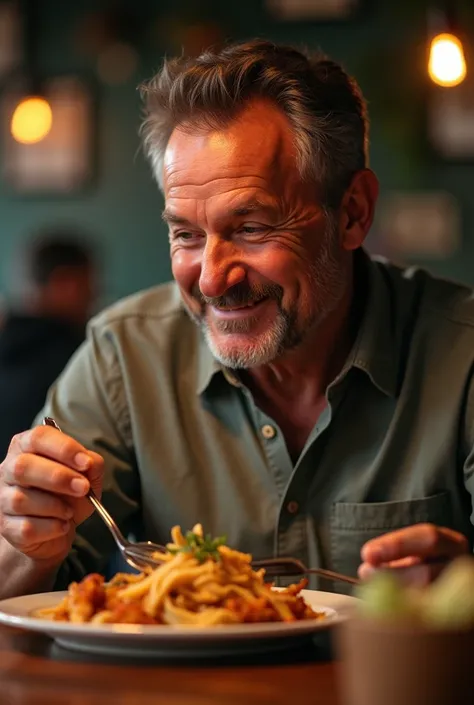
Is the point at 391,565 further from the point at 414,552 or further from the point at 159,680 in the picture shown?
the point at 159,680

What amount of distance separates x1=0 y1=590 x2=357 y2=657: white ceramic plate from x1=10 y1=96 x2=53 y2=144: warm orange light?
8.75 feet

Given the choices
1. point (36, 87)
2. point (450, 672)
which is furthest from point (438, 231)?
point (450, 672)

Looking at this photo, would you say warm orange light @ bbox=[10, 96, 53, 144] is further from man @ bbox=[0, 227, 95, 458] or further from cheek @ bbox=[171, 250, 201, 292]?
cheek @ bbox=[171, 250, 201, 292]

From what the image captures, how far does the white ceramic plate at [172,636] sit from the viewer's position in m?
1.21

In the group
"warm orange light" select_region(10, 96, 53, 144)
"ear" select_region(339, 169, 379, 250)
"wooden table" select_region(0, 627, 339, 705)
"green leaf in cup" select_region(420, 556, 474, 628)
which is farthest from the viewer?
"warm orange light" select_region(10, 96, 53, 144)

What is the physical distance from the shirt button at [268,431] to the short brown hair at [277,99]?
43 cm

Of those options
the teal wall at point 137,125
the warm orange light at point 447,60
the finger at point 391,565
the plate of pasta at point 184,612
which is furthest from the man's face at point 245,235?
the teal wall at point 137,125

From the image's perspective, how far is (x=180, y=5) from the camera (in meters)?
5.44

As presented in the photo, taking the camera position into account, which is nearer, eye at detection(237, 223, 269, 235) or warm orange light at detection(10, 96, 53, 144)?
eye at detection(237, 223, 269, 235)

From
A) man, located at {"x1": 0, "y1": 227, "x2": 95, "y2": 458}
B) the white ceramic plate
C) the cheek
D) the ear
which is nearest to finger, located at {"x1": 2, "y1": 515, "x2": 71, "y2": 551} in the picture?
the white ceramic plate

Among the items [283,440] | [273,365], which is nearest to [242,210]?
[273,365]

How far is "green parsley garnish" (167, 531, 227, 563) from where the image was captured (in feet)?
4.57

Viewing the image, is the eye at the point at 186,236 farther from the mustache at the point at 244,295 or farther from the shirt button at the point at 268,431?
the shirt button at the point at 268,431

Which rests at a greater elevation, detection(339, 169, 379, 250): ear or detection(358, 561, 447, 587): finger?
detection(339, 169, 379, 250): ear
